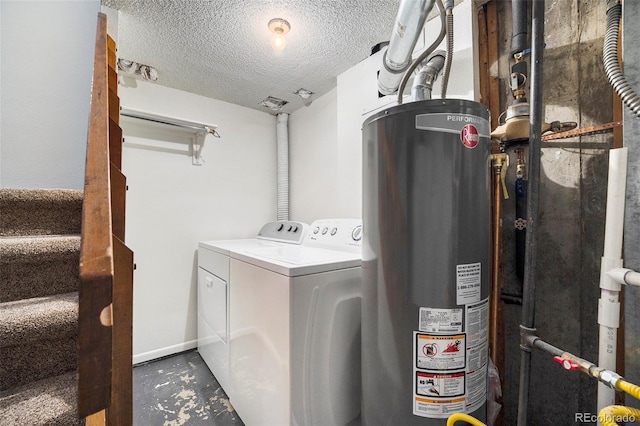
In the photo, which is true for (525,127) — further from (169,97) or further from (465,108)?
(169,97)

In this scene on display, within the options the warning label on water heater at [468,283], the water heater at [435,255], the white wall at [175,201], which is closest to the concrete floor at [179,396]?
the white wall at [175,201]

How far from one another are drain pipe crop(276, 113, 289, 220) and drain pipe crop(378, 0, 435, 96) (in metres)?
1.49

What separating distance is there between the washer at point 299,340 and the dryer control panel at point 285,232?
2.26 feet

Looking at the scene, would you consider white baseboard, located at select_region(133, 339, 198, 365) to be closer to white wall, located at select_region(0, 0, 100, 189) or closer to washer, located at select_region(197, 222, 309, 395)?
washer, located at select_region(197, 222, 309, 395)

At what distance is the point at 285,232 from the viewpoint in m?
2.24

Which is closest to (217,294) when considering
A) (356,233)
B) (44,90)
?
(356,233)

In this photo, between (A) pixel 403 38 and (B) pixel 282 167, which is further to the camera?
(B) pixel 282 167

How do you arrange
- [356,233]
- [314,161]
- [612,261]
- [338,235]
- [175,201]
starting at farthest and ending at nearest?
1. [314,161]
2. [175,201]
3. [338,235]
4. [356,233]
5. [612,261]

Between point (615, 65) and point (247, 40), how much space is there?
1.73 metres

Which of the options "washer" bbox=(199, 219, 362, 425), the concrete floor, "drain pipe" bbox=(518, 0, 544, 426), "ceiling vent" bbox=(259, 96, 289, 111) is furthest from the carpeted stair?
"ceiling vent" bbox=(259, 96, 289, 111)

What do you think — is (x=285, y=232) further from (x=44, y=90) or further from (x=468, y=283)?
(x=44, y=90)

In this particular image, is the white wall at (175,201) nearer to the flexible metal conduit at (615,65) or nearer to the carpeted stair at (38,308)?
the carpeted stair at (38,308)

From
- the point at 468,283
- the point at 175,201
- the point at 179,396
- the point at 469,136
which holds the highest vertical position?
the point at 469,136

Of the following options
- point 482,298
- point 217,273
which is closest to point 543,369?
point 482,298
